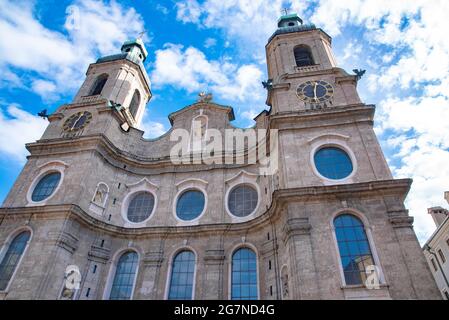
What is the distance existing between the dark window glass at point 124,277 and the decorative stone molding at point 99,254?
77 centimetres

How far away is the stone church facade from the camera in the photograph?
40.6ft

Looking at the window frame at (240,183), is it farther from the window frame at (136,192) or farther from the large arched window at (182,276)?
the window frame at (136,192)

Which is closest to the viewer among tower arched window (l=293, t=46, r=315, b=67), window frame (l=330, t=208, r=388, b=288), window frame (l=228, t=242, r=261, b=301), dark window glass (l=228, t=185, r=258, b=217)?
window frame (l=330, t=208, r=388, b=288)

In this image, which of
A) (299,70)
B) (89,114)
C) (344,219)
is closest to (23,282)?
(89,114)

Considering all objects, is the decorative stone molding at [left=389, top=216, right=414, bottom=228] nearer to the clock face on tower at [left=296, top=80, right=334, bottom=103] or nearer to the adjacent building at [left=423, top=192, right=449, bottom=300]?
the clock face on tower at [left=296, top=80, right=334, bottom=103]

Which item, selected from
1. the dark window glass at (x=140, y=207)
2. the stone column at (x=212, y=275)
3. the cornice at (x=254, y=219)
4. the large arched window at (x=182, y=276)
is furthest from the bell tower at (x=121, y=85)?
the stone column at (x=212, y=275)

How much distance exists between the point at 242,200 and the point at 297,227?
558cm

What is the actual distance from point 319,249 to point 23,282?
13.2 meters

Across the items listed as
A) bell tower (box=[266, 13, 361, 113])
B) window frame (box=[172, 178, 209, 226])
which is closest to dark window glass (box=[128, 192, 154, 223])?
window frame (box=[172, 178, 209, 226])

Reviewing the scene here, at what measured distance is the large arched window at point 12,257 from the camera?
14594mm

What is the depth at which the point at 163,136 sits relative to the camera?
22844 mm

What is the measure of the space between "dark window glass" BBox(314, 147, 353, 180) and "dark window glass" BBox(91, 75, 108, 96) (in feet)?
59.2

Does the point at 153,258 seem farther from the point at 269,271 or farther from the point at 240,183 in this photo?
the point at 240,183
